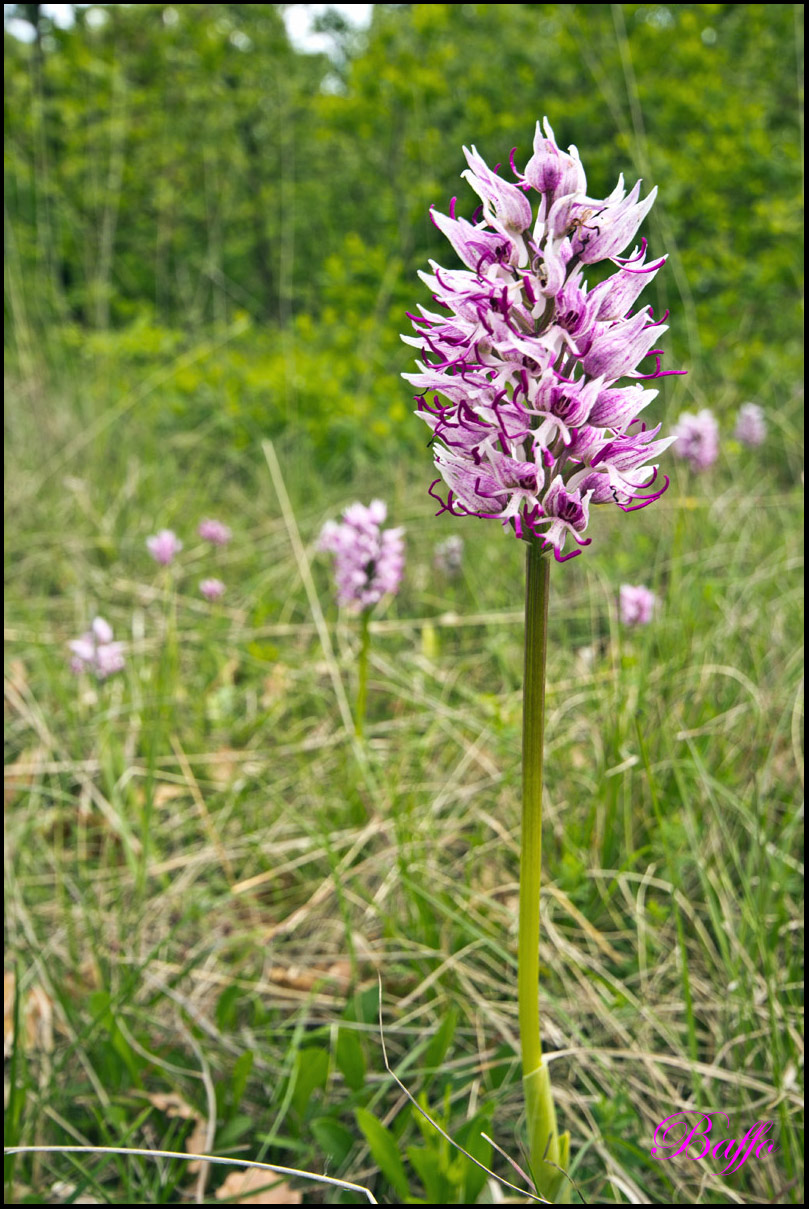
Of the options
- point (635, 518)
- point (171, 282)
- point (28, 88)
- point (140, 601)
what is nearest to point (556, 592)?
point (635, 518)

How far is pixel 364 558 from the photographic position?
3.18 metres

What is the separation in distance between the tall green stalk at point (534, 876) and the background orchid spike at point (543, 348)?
0.37 feet

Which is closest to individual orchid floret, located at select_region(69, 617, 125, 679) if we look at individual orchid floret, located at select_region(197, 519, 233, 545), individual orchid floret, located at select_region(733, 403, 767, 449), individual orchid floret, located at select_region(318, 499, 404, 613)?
individual orchid floret, located at select_region(318, 499, 404, 613)

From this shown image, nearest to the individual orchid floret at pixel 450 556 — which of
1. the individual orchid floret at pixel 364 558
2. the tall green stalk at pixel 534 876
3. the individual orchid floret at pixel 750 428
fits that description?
the individual orchid floret at pixel 364 558

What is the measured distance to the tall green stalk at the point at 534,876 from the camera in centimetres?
127

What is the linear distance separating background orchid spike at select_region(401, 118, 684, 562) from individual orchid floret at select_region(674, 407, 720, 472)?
316 cm

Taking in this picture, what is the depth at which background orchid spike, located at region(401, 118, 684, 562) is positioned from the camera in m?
1.19

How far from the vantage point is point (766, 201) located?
816 cm

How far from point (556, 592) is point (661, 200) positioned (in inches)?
212

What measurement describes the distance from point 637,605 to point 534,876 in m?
2.12

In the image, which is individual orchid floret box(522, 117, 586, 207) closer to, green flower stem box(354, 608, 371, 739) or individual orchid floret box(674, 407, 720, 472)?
green flower stem box(354, 608, 371, 739)

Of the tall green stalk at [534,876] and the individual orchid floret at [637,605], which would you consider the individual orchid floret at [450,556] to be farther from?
the tall green stalk at [534,876]

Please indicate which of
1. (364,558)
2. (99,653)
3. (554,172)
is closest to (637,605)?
(364,558)

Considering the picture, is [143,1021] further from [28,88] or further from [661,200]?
[28,88]
